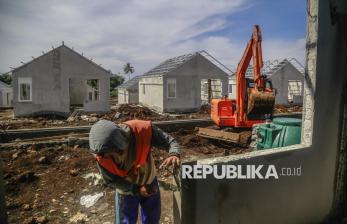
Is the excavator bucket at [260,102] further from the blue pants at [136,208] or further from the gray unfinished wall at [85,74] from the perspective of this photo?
the gray unfinished wall at [85,74]

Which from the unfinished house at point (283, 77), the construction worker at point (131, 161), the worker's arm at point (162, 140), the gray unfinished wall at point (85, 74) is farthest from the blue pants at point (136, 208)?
the unfinished house at point (283, 77)

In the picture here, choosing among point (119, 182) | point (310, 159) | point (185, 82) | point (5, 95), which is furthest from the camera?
point (5, 95)

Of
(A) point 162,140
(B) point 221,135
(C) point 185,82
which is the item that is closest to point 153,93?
(C) point 185,82

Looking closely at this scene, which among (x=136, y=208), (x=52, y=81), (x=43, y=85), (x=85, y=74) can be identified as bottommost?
(x=136, y=208)

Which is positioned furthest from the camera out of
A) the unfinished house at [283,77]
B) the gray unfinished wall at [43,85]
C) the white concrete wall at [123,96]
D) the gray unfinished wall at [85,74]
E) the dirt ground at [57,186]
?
the white concrete wall at [123,96]

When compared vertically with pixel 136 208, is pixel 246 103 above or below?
above

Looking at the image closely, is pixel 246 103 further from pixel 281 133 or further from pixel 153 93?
pixel 153 93

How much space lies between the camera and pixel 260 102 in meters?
8.44

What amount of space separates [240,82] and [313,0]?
208 inches

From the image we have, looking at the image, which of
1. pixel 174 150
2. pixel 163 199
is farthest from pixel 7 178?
pixel 174 150

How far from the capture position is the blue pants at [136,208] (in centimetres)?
301

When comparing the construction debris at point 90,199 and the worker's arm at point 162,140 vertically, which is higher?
the worker's arm at point 162,140

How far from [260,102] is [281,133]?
3.47 meters

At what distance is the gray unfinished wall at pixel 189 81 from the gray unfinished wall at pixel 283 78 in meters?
6.39
